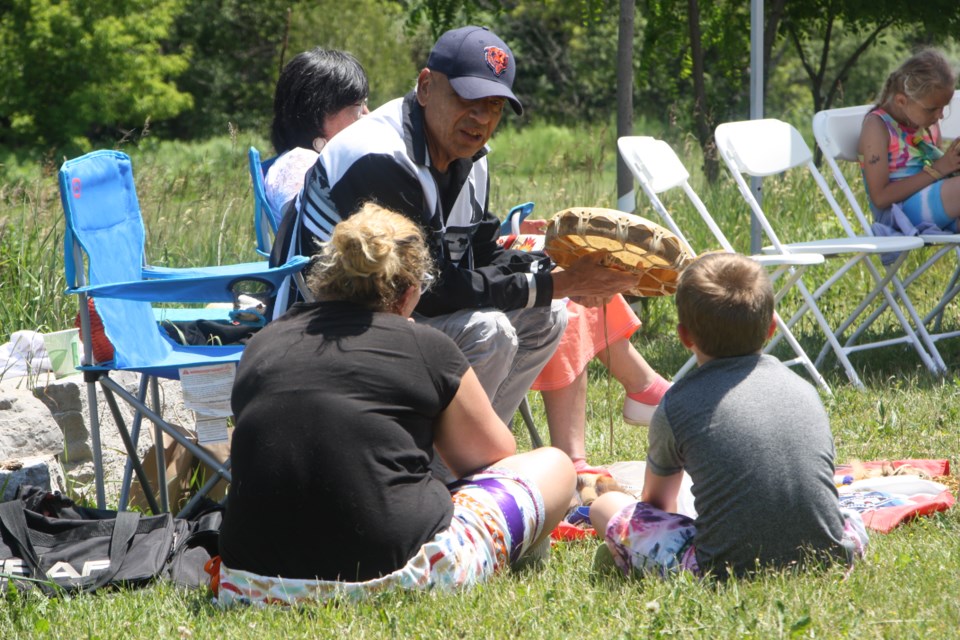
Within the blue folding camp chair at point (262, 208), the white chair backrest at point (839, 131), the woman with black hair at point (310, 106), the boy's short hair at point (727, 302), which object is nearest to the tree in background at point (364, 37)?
the white chair backrest at point (839, 131)

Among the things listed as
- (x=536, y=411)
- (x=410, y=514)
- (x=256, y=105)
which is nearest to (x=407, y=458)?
(x=410, y=514)

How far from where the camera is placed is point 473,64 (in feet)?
10.7

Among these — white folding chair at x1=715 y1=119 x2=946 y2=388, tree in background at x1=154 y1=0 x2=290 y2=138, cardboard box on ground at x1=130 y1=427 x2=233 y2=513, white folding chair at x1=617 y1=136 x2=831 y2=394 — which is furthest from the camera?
tree in background at x1=154 y1=0 x2=290 y2=138

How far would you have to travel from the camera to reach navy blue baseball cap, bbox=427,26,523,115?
3.25m

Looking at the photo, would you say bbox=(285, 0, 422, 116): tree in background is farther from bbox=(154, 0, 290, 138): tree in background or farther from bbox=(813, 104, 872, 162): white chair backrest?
bbox=(813, 104, 872, 162): white chair backrest

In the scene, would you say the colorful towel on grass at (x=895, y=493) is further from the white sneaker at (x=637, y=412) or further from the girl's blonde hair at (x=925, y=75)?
the girl's blonde hair at (x=925, y=75)

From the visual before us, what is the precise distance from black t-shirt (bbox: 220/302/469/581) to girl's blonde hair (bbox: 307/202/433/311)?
0.07 m

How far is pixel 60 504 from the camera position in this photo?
325cm

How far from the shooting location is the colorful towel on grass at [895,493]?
3254 millimetres

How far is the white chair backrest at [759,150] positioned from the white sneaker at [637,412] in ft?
4.59

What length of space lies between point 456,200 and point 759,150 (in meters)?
2.50

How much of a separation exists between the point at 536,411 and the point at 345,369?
260 cm

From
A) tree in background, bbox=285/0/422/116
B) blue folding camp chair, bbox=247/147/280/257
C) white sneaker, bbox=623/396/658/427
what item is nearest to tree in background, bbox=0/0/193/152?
tree in background, bbox=285/0/422/116

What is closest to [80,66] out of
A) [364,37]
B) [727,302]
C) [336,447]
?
[364,37]
